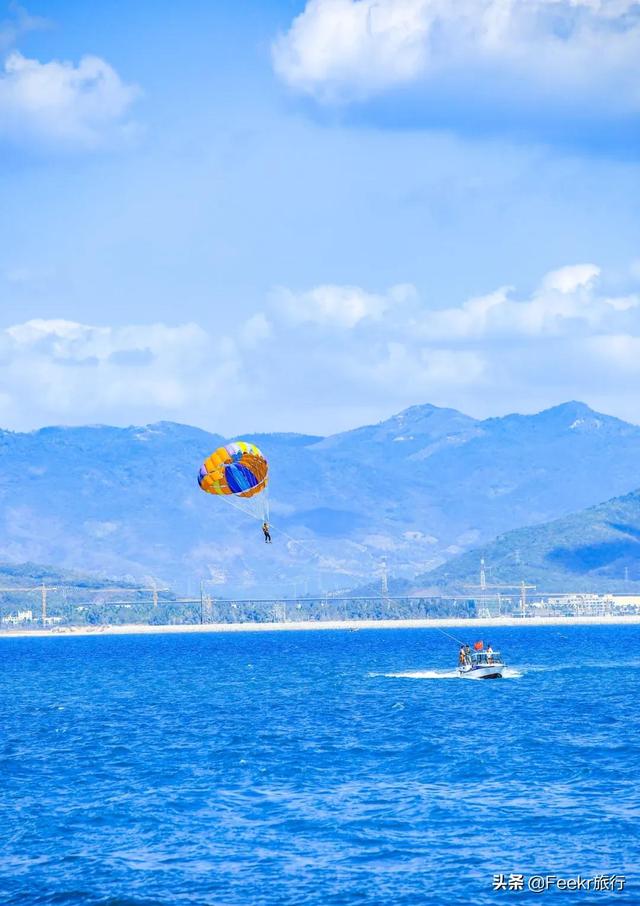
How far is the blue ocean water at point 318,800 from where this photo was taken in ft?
193

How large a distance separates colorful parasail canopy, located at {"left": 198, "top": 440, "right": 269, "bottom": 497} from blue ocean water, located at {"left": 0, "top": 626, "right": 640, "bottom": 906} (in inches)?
701

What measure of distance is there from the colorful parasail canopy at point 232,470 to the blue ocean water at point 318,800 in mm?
17796

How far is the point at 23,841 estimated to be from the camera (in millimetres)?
67062

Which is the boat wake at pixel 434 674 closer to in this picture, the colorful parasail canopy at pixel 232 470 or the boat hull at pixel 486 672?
the boat hull at pixel 486 672

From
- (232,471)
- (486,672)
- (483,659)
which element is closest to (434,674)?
(483,659)

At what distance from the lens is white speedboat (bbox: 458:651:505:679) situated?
15712 centimetres

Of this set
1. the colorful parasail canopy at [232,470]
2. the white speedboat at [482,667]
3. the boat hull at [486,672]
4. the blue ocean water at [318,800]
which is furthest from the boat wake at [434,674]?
the colorful parasail canopy at [232,470]

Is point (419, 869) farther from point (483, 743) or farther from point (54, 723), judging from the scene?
point (54, 723)

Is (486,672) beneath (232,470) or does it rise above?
beneath

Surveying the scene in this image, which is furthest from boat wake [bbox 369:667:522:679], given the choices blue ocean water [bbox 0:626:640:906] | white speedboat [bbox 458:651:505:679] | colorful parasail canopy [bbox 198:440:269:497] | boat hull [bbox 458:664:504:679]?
colorful parasail canopy [bbox 198:440:269:497]

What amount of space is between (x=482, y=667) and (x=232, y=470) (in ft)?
202

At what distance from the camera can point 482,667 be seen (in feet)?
518

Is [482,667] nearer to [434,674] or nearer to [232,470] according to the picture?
[434,674]

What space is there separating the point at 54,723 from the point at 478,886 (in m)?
68.3
